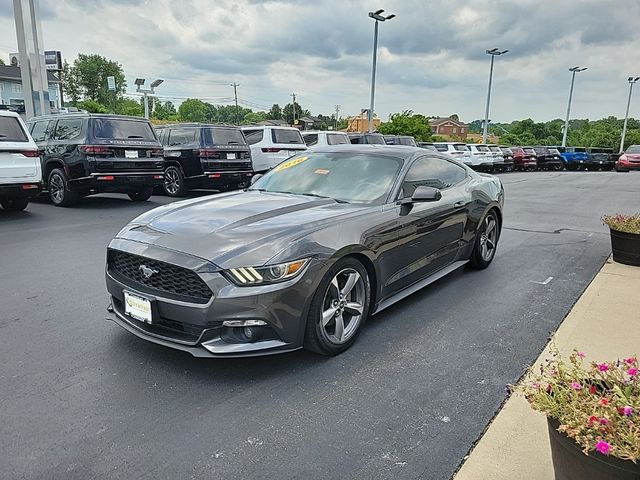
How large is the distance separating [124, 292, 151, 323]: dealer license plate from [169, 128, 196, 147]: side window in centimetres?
904

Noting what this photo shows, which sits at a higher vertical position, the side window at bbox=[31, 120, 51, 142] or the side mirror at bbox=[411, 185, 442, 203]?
the side window at bbox=[31, 120, 51, 142]

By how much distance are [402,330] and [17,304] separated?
134 inches

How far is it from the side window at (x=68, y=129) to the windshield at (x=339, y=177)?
20.9 ft

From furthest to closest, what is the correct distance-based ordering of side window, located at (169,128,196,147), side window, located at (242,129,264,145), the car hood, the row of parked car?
side window, located at (242,129,264,145) → side window, located at (169,128,196,147) → the row of parked car → the car hood

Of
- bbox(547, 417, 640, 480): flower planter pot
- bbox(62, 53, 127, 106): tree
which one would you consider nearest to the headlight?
bbox(547, 417, 640, 480): flower planter pot

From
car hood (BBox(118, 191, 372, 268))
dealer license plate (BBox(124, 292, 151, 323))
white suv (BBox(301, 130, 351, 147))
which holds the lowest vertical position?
dealer license plate (BBox(124, 292, 151, 323))

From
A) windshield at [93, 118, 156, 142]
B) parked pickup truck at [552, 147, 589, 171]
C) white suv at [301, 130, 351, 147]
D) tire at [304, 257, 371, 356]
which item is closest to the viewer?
tire at [304, 257, 371, 356]

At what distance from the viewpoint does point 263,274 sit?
2.97 meters

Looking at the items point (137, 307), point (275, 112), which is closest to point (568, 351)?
point (137, 307)

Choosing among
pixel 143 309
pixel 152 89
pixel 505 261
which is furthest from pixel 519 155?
pixel 143 309

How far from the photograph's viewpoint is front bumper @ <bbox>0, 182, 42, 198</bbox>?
8.08 m

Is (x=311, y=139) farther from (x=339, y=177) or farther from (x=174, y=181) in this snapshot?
(x=339, y=177)

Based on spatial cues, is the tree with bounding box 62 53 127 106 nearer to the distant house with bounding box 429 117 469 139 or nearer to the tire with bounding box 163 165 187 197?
the tire with bounding box 163 165 187 197

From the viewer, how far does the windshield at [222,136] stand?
11562mm
